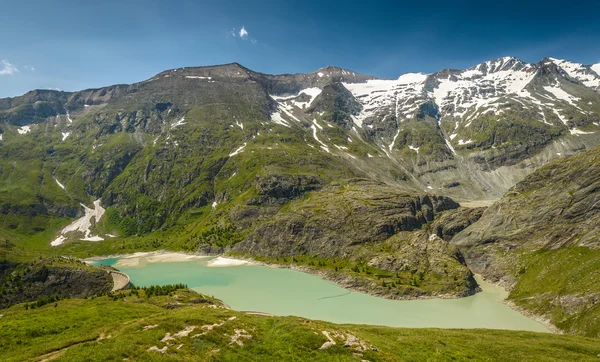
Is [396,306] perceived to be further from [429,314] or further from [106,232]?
[106,232]

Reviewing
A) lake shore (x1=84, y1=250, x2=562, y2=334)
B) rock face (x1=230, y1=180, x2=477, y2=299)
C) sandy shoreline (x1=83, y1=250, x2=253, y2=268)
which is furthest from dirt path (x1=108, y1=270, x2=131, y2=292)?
rock face (x1=230, y1=180, x2=477, y2=299)

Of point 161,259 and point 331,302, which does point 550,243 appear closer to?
point 331,302

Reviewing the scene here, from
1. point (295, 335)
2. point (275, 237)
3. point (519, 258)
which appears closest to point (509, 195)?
point (519, 258)

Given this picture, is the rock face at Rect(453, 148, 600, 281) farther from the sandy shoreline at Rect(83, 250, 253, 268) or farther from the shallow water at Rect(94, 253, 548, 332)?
the sandy shoreline at Rect(83, 250, 253, 268)

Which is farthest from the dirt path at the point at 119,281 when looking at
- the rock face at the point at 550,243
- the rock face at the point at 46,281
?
the rock face at the point at 550,243

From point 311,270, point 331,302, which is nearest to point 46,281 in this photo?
Answer: point 331,302

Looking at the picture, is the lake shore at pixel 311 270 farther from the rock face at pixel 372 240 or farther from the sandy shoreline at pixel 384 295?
the rock face at pixel 372 240
